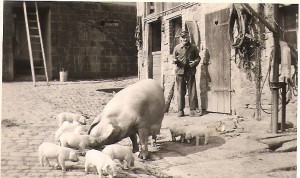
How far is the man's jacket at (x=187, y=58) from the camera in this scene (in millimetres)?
5316

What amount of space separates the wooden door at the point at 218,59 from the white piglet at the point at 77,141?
2513mm

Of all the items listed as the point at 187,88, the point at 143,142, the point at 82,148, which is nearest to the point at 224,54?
the point at 187,88

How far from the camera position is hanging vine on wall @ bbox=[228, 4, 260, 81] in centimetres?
464

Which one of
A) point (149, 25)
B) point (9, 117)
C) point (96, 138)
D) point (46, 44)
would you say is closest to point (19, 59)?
point (46, 44)

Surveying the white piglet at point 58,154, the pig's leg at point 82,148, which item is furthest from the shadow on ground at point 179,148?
the white piglet at point 58,154

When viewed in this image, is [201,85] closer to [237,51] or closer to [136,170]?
[237,51]

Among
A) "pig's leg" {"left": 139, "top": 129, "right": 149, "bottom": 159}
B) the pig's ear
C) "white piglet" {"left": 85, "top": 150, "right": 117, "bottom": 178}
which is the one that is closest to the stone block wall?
"pig's leg" {"left": 139, "top": 129, "right": 149, "bottom": 159}

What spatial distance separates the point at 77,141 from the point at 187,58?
2.62 metres

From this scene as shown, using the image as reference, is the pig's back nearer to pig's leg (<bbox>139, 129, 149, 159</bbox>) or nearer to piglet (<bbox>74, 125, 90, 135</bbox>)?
pig's leg (<bbox>139, 129, 149, 159</bbox>)

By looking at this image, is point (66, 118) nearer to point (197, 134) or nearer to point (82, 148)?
point (82, 148)

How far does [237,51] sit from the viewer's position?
4.89 metres

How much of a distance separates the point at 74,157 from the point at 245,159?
4.32 ft

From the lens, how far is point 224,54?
5.15 m

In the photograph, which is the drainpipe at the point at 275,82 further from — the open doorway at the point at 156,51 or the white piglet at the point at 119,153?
the open doorway at the point at 156,51
